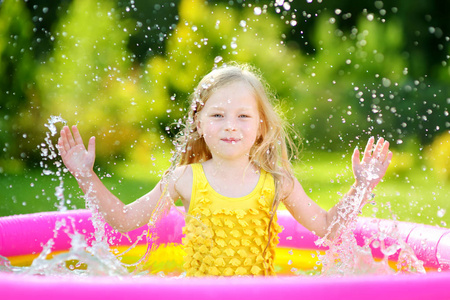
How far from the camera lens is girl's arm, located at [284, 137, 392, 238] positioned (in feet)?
8.80

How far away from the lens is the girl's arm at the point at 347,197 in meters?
2.68

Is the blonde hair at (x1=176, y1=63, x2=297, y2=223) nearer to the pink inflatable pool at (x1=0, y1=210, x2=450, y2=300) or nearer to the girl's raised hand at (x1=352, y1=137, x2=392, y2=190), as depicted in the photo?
the girl's raised hand at (x1=352, y1=137, x2=392, y2=190)

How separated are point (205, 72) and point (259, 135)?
674 cm

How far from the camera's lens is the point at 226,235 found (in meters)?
2.52

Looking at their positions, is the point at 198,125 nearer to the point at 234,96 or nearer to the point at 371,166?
the point at 234,96

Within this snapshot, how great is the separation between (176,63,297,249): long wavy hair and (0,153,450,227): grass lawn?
3.57m

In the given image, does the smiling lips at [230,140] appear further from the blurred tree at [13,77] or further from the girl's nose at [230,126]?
the blurred tree at [13,77]

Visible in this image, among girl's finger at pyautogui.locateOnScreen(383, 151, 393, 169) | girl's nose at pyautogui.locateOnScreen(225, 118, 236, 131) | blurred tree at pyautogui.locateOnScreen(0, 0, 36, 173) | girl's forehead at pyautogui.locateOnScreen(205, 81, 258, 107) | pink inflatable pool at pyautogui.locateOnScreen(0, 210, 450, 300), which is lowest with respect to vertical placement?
pink inflatable pool at pyautogui.locateOnScreen(0, 210, 450, 300)

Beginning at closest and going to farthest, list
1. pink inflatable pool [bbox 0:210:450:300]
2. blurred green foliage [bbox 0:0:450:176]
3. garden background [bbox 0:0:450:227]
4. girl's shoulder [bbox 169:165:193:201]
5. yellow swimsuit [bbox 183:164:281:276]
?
pink inflatable pool [bbox 0:210:450:300], yellow swimsuit [bbox 183:164:281:276], girl's shoulder [bbox 169:165:193:201], garden background [bbox 0:0:450:227], blurred green foliage [bbox 0:0:450:176]

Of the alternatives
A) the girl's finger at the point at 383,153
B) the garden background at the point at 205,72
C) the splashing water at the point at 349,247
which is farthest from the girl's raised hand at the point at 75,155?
the garden background at the point at 205,72

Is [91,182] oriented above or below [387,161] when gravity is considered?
below

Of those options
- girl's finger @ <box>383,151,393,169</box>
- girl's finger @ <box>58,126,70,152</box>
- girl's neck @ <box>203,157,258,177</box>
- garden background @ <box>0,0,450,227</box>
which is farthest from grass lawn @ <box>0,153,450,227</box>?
girl's finger @ <box>58,126,70,152</box>

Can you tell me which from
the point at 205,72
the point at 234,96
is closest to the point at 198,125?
the point at 234,96

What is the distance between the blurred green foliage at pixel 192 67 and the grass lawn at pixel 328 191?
76 cm
